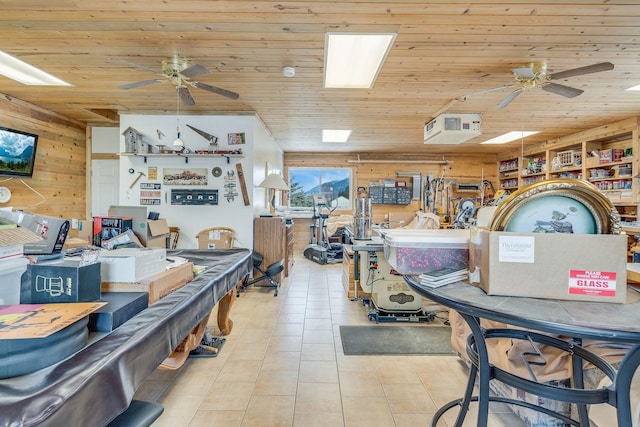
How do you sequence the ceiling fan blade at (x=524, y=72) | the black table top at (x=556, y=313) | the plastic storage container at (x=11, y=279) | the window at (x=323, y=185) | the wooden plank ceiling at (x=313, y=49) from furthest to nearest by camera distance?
1. the window at (x=323, y=185)
2. the ceiling fan blade at (x=524, y=72)
3. the wooden plank ceiling at (x=313, y=49)
4. the plastic storage container at (x=11, y=279)
5. the black table top at (x=556, y=313)

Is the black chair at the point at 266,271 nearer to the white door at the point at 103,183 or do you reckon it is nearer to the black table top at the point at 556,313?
the white door at the point at 103,183

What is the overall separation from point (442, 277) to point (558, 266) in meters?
0.41

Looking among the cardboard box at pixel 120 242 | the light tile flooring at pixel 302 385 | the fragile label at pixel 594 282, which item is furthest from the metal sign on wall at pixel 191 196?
the fragile label at pixel 594 282

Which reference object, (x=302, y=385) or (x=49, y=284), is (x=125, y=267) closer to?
(x=49, y=284)

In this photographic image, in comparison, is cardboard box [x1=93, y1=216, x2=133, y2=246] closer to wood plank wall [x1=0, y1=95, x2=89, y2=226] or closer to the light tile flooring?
the light tile flooring

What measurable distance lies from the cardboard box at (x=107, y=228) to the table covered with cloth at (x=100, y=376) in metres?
1.09

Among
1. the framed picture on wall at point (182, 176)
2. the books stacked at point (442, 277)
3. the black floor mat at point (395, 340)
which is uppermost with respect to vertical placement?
the framed picture on wall at point (182, 176)

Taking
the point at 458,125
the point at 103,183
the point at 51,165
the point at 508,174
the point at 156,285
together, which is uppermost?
the point at 458,125

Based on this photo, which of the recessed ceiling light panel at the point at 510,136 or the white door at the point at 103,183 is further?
the recessed ceiling light panel at the point at 510,136

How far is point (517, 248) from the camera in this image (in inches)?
46.1

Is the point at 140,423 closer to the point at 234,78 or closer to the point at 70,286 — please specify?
the point at 70,286

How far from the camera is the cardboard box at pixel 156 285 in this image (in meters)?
1.42

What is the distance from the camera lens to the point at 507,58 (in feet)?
9.18

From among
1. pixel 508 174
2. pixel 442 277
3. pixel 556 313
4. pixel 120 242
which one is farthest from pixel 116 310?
pixel 508 174
